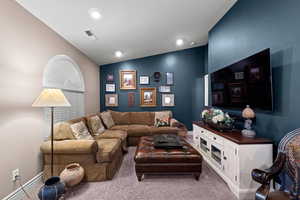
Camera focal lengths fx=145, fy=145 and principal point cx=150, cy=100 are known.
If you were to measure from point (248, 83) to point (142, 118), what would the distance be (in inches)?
131

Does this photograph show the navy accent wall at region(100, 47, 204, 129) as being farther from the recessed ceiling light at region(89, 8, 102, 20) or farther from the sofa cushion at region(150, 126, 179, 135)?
the recessed ceiling light at region(89, 8, 102, 20)

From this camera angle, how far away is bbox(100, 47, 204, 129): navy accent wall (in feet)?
17.5

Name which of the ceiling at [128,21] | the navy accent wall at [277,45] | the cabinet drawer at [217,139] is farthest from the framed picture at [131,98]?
the navy accent wall at [277,45]

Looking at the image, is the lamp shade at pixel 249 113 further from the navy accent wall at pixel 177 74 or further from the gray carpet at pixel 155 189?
the navy accent wall at pixel 177 74

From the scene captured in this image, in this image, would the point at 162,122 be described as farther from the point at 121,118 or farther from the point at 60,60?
the point at 60,60

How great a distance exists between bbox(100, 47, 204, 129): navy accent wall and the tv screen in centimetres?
225

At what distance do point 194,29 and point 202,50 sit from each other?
1.74 metres

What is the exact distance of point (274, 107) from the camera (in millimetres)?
2000

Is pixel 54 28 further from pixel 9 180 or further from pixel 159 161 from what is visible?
pixel 159 161

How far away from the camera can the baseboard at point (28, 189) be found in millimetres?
1832

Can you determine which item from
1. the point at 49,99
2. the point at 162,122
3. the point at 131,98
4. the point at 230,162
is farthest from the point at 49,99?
the point at 131,98

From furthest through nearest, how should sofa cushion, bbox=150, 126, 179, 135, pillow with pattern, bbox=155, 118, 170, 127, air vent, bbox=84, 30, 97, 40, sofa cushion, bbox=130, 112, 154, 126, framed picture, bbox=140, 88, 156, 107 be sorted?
framed picture, bbox=140, 88, 156, 107 < sofa cushion, bbox=130, 112, 154, 126 < pillow with pattern, bbox=155, 118, 170, 127 < sofa cushion, bbox=150, 126, 179, 135 < air vent, bbox=84, 30, 97, 40

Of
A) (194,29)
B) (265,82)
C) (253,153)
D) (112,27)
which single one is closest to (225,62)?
(194,29)

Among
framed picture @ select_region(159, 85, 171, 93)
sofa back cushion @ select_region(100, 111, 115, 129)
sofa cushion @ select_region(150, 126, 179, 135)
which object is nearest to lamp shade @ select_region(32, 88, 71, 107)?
sofa back cushion @ select_region(100, 111, 115, 129)
